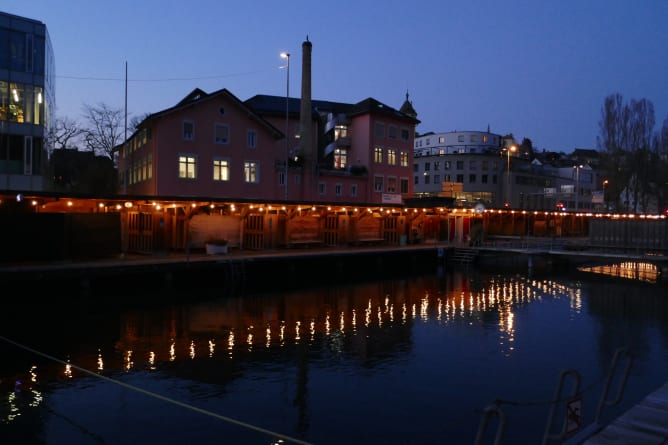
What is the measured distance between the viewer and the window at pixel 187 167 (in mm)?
38844

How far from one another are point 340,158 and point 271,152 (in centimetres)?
1200

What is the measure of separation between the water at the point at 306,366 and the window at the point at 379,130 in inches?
1187

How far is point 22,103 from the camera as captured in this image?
3519 centimetres

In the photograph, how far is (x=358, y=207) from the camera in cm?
3888

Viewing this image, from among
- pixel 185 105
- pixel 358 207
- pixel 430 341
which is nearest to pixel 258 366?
pixel 430 341

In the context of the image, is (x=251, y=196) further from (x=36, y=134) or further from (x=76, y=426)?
(x=76, y=426)

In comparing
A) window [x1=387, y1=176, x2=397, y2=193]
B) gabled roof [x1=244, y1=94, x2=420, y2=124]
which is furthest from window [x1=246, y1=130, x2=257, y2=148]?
window [x1=387, y1=176, x2=397, y2=193]

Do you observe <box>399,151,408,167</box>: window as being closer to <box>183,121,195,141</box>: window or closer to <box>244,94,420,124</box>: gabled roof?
<box>244,94,420,124</box>: gabled roof

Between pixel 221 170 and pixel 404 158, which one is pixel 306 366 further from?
pixel 404 158

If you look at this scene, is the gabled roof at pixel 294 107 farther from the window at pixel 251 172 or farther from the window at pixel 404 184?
the window at pixel 251 172

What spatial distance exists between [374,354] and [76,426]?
806 cm

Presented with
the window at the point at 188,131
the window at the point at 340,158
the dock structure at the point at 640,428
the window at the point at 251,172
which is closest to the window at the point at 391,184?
the window at the point at 340,158

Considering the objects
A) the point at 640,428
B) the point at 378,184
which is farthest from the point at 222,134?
the point at 640,428

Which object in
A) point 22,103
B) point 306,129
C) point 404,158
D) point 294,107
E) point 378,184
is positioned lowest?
point 378,184
